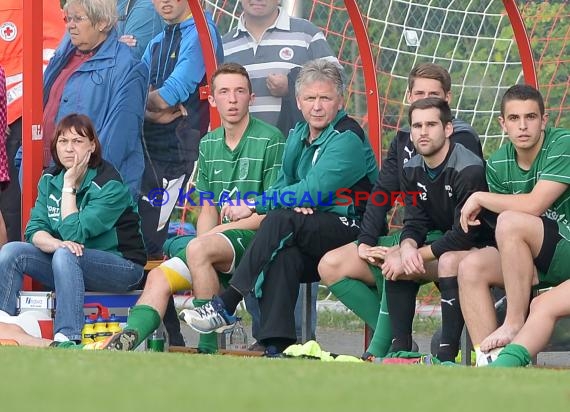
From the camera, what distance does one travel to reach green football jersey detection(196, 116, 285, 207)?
26.2 ft

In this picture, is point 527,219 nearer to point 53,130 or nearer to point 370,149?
point 370,149

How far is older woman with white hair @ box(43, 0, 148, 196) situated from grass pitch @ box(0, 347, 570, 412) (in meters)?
3.19

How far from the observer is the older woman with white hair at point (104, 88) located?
8.62m

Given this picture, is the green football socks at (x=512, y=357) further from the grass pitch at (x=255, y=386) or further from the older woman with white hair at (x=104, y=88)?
the older woman with white hair at (x=104, y=88)

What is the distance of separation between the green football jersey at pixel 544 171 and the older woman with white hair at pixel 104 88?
9.03 ft

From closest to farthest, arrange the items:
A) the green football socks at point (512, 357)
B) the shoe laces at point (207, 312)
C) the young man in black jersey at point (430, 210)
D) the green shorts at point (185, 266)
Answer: the green football socks at point (512, 357) → the young man in black jersey at point (430, 210) → the shoe laces at point (207, 312) → the green shorts at point (185, 266)

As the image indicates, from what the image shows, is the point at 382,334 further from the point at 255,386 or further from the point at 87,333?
the point at 255,386

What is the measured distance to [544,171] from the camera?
6.60 m

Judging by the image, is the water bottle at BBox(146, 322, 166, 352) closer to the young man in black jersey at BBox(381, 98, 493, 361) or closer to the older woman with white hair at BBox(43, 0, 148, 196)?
the older woman with white hair at BBox(43, 0, 148, 196)

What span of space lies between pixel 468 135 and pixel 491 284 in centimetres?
97

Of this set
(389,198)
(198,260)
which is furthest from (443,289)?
(198,260)

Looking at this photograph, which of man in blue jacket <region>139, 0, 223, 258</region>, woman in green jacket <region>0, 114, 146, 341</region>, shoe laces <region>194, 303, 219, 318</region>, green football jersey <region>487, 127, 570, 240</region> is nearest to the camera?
green football jersey <region>487, 127, 570, 240</region>

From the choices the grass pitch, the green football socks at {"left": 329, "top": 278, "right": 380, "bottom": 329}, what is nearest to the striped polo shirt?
the green football socks at {"left": 329, "top": 278, "right": 380, "bottom": 329}

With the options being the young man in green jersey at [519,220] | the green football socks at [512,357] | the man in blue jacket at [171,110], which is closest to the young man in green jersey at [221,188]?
the man in blue jacket at [171,110]
